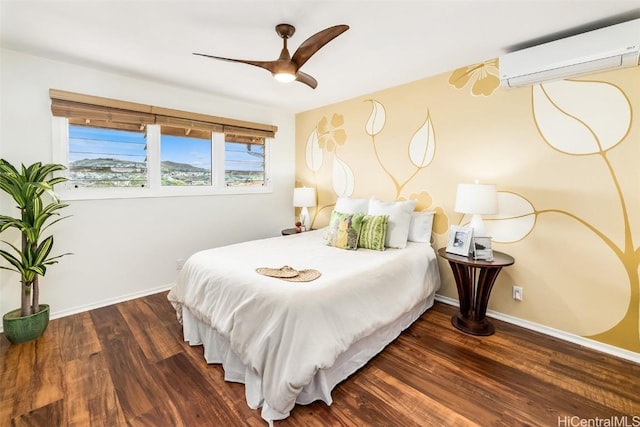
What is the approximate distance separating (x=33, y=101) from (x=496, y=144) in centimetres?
417

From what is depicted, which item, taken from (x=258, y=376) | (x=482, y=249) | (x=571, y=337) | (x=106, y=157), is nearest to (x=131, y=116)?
(x=106, y=157)

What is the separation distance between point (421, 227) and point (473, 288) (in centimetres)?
78

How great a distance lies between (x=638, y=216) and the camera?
2053 millimetres

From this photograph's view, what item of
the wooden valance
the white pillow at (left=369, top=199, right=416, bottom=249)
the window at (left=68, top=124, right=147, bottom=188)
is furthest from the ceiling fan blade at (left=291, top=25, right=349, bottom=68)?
the window at (left=68, top=124, right=147, bottom=188)

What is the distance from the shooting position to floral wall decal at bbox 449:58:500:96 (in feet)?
8.54

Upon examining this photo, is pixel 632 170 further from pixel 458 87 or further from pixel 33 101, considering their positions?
pixel 33 101

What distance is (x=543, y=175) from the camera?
95.1 inches

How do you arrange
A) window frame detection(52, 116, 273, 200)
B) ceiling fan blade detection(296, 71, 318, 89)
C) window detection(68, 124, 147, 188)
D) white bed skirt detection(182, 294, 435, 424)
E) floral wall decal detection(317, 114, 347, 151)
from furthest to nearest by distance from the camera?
1. floral wall decal detection(317, 114, 347, 151)
2. window detection(68, 124, 147, 188)
3. window frame detection(52, 116, 273, 200)
4. ceiling fan blade detection(296, 71, 318, 89)
5. white bed skirt detection(182, 294, 435, 424)

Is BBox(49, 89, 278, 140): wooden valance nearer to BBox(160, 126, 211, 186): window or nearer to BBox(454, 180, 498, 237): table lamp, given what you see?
BBox(160, 126, 211, 186): window

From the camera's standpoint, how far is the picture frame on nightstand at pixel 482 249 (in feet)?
7.77

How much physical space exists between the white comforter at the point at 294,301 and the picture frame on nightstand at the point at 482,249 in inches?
18.6

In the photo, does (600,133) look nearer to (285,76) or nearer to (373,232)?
(373,232)

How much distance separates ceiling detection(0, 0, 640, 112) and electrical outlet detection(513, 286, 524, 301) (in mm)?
2056

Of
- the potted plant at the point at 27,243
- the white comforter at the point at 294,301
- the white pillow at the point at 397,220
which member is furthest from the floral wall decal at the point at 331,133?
the potted plant at the point at 27,243
